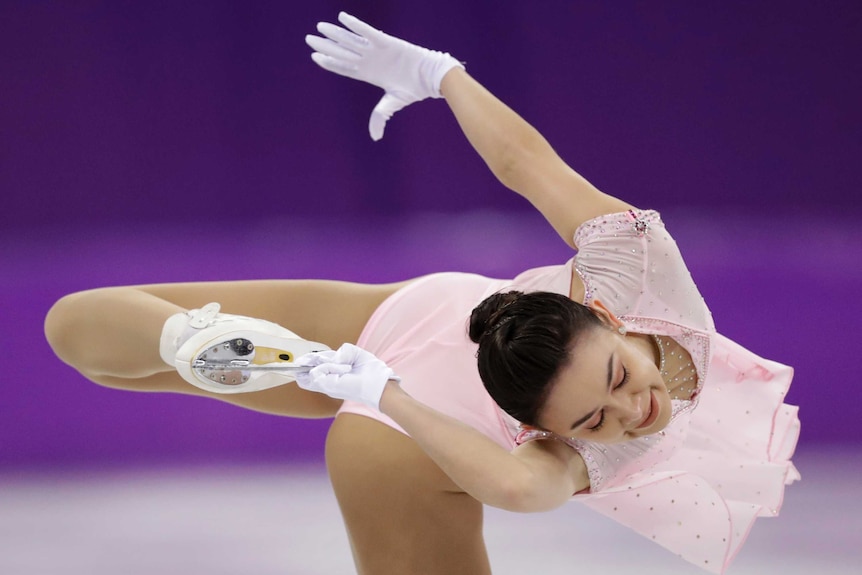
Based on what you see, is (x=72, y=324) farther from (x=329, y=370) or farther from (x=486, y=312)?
(x=486, y=312)

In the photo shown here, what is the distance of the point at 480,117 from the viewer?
2.12 meters

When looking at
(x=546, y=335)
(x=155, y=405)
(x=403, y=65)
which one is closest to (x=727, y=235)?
(x=403, y=65)

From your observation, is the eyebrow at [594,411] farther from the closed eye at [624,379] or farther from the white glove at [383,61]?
the white glove at [383,61]

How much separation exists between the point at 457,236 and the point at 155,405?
47.6 inches

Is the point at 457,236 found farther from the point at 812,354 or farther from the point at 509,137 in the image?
the point at 509,137

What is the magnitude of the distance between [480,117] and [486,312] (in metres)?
0.55

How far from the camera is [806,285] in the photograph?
11.6 feet

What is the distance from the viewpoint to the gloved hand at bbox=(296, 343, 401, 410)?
167 cm

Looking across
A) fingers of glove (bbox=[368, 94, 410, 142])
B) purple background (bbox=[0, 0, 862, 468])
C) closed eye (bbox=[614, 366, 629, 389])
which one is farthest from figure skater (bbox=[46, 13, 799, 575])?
purple background (bbox=[0, 0, 862, 468])

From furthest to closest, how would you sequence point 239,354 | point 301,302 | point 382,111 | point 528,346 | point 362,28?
point 382,111
point 362,28
point 301,302
point 239,354
point 528,346

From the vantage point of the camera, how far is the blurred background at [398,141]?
12.1 ft

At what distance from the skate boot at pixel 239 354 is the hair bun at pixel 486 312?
0.27m

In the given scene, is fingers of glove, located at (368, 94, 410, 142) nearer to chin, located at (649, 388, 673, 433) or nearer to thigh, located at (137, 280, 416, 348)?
thigh, located at (137, 280, 416, 348)

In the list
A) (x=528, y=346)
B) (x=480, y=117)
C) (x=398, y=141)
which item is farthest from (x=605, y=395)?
(x=398, y=141)
